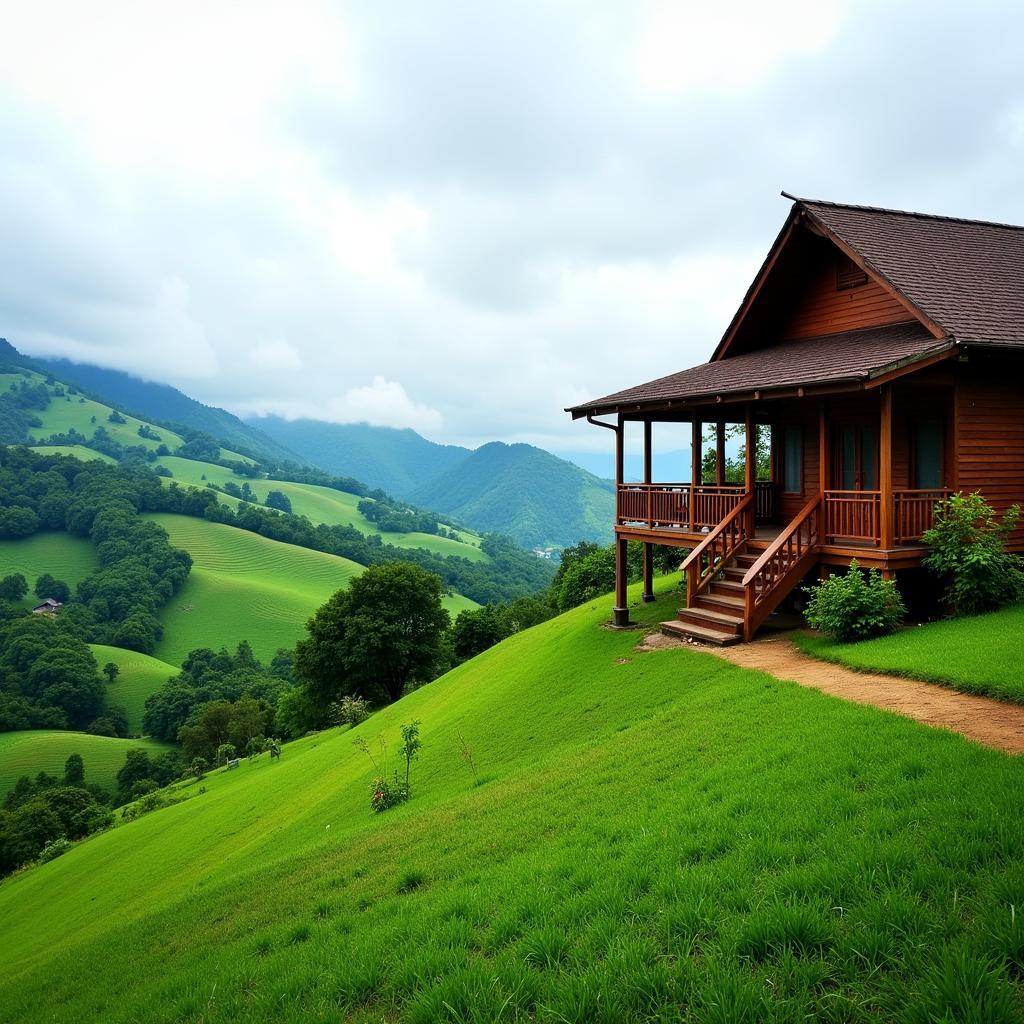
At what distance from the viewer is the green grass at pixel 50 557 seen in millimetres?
131375

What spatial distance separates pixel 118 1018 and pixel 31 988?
4204 millimetres

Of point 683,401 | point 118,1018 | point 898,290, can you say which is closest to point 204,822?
point 118,1018

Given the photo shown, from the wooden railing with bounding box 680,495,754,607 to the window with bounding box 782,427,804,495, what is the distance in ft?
9.09

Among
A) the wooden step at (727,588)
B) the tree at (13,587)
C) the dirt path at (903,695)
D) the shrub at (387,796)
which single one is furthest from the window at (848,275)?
the tree at (13,587)

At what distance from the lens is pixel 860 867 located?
451 cm

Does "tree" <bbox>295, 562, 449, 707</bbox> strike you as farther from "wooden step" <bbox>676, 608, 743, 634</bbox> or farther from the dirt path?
the dirt path

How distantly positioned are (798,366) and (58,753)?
83.7 m

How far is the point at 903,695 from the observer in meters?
8.82

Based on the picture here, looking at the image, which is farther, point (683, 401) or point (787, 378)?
point (683, 401)

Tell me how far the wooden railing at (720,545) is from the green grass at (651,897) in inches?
165

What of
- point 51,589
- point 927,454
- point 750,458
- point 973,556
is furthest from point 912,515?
point 51,589

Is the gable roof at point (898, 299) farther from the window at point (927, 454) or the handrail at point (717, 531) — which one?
the handrail at point (717, 531)

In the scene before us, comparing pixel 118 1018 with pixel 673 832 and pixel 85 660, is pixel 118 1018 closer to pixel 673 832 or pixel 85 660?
pixel 673 832

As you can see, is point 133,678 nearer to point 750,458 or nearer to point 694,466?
point 694,466
